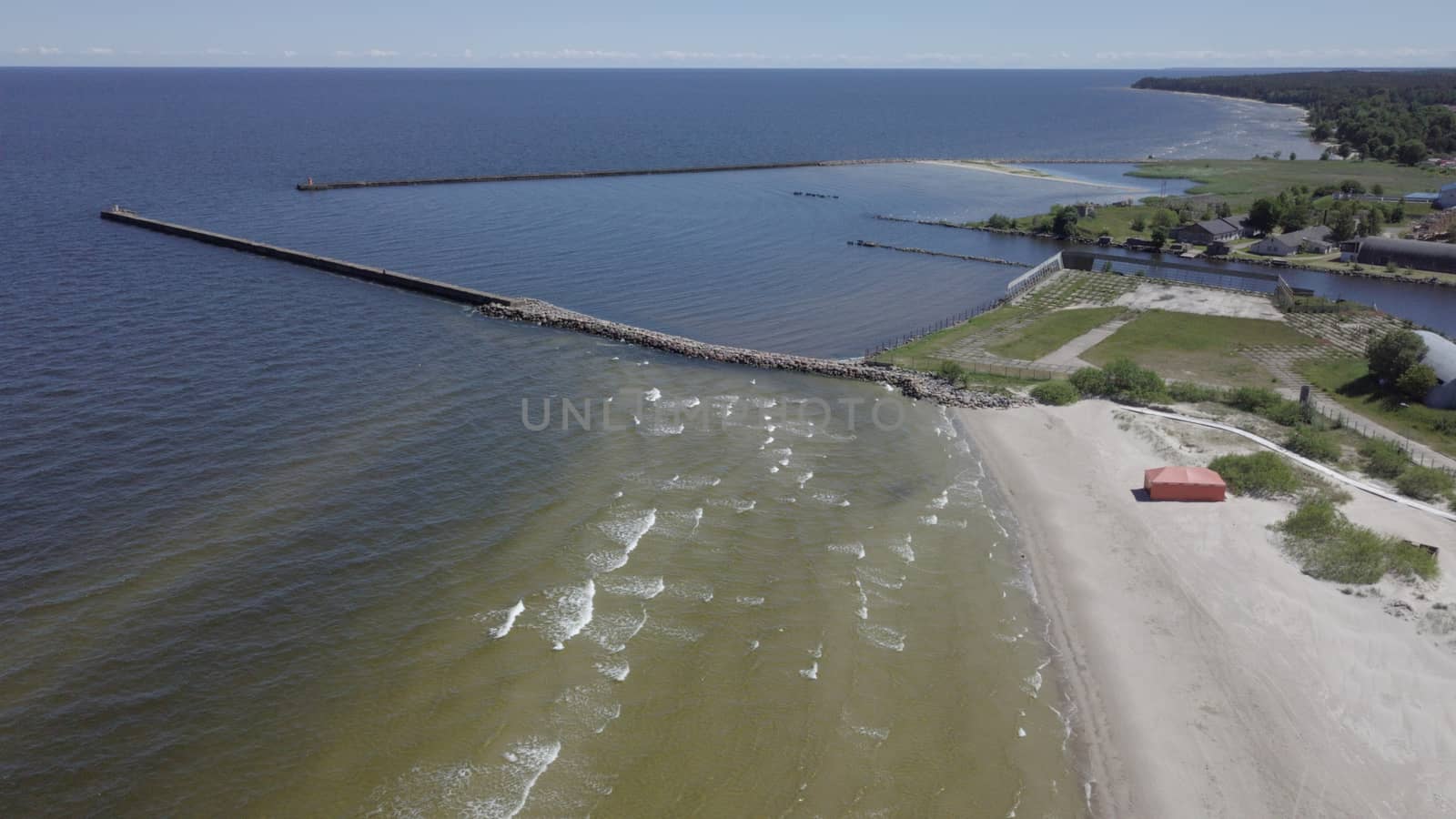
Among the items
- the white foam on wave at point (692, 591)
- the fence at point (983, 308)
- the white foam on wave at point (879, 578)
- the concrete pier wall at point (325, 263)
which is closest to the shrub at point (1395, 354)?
the fence at point (983, 308)

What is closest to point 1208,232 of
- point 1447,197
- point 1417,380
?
point 1447,197

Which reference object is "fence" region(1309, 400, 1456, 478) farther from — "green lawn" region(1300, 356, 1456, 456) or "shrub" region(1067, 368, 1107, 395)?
"shrub" region(1067, 368, 1107, 395)

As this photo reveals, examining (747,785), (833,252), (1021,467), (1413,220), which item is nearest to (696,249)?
(833,252)

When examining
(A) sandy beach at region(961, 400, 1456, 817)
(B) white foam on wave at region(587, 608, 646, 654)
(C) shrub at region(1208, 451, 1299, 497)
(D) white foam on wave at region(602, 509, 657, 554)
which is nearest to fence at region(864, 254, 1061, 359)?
(A) sandy beach at region(961, 400, 1456, 817)

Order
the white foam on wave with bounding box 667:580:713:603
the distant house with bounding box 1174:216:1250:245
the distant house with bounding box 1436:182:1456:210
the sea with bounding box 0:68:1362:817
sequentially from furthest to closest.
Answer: the distant house with bounding box 1436:182:1456:210, the distant house with bounding box 1174:216:1250:245, the white foam on wave with bounding box 667:580:713:603, the sea with bounding box 0:68:1362:817

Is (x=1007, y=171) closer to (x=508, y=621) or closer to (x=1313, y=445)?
(x=1313, y=445)

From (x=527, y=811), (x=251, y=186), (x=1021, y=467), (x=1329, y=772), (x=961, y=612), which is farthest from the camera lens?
(x=251, y=186)

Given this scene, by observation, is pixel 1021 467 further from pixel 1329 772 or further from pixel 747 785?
pixel 747 785
